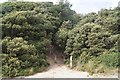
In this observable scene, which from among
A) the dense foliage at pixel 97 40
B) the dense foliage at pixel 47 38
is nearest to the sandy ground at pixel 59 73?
the dense foliage at pixel 47 38

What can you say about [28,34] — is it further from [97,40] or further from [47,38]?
[97,40]

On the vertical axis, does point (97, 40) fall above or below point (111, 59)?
above

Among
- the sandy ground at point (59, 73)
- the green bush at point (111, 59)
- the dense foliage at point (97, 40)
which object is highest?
the dense foliage at point (97, 40)

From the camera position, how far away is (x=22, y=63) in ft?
22.6

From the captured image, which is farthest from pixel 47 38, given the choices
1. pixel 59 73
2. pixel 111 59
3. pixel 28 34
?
pixel 111 59

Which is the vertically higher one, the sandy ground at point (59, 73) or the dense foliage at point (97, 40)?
the dense foliage at point (97, 40)

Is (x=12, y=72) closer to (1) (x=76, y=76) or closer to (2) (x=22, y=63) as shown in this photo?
(2) (x=22, y=63)

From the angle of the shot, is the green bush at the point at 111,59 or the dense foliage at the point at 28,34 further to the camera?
the dense foliage at the point at 28,34

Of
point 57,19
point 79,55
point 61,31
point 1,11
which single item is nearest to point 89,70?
point 79,55

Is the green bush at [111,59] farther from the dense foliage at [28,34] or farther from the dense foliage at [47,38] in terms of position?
the dense foliage at [28,34]

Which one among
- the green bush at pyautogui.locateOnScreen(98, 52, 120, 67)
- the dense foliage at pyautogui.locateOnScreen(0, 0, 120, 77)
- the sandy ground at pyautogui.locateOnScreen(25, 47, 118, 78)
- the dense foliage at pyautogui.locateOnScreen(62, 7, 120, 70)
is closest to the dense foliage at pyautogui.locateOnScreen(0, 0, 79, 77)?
the dense foliage at pyautogui.locateOnScreen(0, 0, 120, 77)

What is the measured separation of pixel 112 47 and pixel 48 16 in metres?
3.05

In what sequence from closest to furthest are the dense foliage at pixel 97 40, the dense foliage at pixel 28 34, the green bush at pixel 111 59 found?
the green bush at pixel 111 59
the dense foliage at pixel 28 34
the dense foliage at pixel 97 40

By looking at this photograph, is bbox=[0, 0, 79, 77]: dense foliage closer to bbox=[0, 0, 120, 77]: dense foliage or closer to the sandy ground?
bbox=[0, 0, 120, 77]: dense foliage
